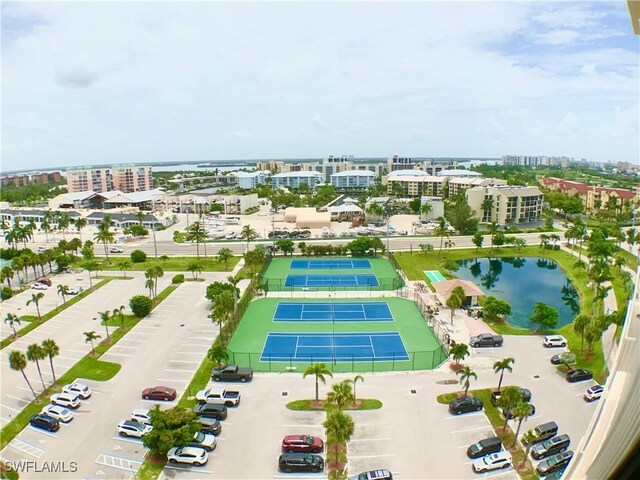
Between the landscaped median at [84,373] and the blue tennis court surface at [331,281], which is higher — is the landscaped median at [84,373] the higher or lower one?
the lower one

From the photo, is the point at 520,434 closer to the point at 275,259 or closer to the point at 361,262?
the point at 361,262

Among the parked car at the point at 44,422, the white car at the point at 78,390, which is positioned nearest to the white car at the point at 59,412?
the parked car at the point at 44,422

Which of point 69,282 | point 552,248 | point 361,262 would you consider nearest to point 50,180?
point 69,282

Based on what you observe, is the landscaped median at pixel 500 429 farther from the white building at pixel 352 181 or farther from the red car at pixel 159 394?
the white building at pixel 352 181

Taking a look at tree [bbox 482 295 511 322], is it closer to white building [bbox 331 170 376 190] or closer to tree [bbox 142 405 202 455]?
tree [bbox 142 405 202 455]

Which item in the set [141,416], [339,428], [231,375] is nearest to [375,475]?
[339,428]

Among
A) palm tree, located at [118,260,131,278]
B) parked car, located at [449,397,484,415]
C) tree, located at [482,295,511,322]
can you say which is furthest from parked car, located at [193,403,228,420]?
palm tree, located at [118,260,131,278]
